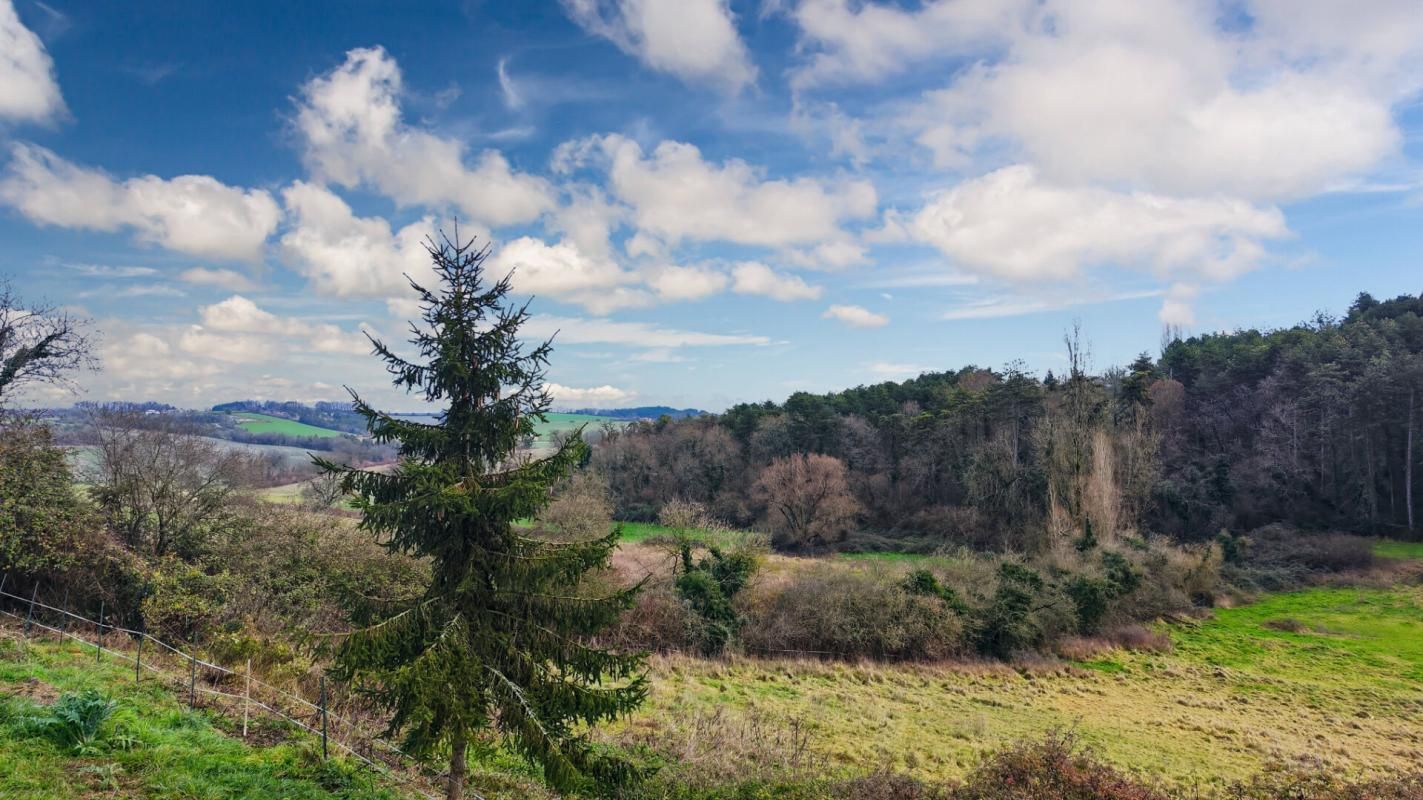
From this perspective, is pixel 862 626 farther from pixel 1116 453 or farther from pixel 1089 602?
pixel 1116 453

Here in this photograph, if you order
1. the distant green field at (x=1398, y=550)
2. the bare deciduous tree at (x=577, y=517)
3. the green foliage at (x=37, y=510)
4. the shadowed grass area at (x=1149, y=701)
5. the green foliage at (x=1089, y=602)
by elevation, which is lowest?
the shadowed grass area at (x=1149, y=701)

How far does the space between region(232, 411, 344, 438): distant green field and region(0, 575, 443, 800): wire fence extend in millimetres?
103320

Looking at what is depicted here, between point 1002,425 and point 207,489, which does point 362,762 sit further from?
point 1002,425

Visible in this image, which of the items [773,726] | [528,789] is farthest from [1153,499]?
[528,789]

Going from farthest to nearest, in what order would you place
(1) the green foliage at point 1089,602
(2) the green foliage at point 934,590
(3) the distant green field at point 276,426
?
(3) the distant green field at point 276,426, (1) the green foliage at point 1089,602, (2) the green foliage at point 934,590

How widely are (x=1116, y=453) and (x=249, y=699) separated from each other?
41578 mm

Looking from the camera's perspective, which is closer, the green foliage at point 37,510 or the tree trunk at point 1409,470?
the green foliage at point 37,510

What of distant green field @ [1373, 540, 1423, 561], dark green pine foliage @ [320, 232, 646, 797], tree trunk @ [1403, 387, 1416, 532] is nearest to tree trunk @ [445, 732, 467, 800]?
dark green pine foliage @ [320, 232, 646, 797]

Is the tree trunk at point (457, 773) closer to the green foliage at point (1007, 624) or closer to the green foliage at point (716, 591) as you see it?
the green foliage at point (716, 591)

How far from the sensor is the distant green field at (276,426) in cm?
10984

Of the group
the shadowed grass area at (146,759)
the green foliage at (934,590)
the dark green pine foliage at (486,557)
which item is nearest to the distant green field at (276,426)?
the green foliage at (934,590)

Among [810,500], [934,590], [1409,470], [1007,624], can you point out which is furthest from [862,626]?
[1409,470]

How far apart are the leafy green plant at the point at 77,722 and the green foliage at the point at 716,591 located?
19280 mm

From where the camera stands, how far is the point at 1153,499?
4344 cm
